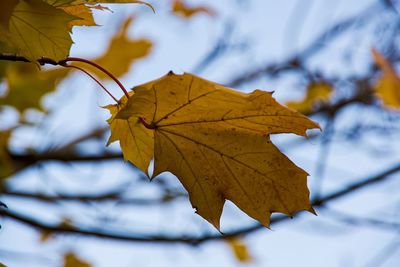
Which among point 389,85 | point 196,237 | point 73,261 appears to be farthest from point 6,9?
point 73,261

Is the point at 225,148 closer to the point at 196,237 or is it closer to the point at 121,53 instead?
the point at 196,237

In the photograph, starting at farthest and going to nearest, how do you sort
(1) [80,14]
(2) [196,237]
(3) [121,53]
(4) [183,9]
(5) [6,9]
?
(4) [183,9] → (3) [121,53] → (2) [196,237] → (1) [80,14] → (5) [6,9]

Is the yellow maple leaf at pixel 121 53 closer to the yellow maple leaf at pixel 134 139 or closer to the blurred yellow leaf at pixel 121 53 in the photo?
the blurred yellow leaf at pixel 121 53

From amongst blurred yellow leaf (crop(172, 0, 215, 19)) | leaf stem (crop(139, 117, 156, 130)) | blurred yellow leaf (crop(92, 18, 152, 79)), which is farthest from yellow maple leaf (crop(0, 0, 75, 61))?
blurred yellow leaf (crop(172, 0, 215, 19))

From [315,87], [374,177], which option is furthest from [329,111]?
[374,177]

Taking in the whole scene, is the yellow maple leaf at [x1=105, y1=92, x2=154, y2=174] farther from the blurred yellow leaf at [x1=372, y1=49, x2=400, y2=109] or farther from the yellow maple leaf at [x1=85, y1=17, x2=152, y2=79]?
the yellow maple leaf at [x1=85, y1=17, x2=152, y2=79]
